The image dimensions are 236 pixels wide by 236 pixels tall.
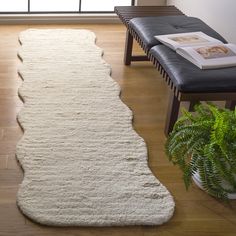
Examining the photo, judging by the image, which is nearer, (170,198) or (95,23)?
(170,198)

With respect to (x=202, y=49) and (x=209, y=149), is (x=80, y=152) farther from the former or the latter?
(x=202, y=49)

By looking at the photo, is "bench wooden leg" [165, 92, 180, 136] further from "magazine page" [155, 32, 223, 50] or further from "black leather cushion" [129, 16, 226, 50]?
"black leather cushion" [129, 16, 226, 50]

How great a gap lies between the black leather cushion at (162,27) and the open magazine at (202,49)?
0.30ft

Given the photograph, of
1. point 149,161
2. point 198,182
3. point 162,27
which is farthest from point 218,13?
point 198,182

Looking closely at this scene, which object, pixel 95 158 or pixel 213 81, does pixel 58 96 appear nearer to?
pixel 95 158

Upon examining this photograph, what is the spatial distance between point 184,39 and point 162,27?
12.1 inches

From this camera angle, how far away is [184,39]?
113 inches

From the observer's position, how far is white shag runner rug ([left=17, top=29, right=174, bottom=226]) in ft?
6.79

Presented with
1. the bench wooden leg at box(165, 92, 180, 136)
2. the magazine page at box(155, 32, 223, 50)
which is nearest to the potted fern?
the bench wooden leg at box(165, 92, 180, 136)

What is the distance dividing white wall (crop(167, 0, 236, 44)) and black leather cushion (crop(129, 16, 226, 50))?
0.62ft

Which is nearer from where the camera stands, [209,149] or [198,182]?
[209,149]

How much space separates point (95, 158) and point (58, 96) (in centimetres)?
74

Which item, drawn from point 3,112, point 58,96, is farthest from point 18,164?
point 58,96

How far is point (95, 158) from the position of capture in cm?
242
